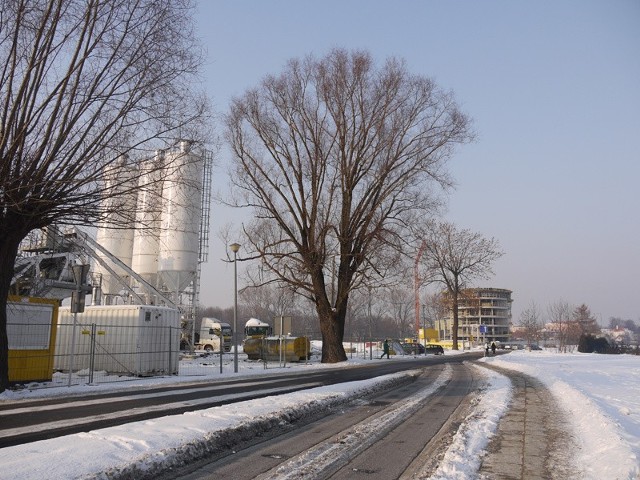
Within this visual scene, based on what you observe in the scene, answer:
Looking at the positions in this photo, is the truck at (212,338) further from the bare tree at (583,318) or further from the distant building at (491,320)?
the distant building at (491,320)

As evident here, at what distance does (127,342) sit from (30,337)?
4064 mm

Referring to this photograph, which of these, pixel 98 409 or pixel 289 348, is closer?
pixel 98 409

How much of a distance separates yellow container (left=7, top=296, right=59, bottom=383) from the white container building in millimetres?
2390

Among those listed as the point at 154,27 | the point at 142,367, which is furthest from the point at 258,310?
the point at 154,27

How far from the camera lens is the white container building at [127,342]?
19.5 m

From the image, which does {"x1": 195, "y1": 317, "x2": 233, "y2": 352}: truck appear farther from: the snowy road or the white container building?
the snowy road

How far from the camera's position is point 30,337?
1596cm

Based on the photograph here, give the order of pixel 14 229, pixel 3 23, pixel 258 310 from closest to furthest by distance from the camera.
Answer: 1. pixel 3 23
2. pixel 14 229
3. pixel 258 310

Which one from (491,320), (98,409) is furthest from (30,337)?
(491,320)

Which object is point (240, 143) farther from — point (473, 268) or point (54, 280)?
point (473, 268)

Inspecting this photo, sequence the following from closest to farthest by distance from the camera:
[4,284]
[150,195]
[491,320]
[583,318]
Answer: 1. [4,284]
2. [150,195]
3. [583,318]
4. [491,320]

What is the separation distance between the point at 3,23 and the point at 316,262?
20147 millimetres

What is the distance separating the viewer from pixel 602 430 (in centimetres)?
766

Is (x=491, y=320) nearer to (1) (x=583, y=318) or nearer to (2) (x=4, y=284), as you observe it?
(1) (x=583, y=318)
